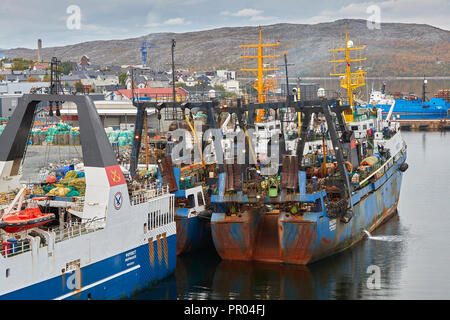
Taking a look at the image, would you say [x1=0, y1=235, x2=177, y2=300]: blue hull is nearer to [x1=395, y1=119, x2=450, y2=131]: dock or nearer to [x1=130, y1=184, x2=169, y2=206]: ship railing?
[x1=130, y1=184, x2=169, y2=206]: ship railing

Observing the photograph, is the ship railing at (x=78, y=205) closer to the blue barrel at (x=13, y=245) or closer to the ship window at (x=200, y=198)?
the blue barrel at (x=13, y=245)

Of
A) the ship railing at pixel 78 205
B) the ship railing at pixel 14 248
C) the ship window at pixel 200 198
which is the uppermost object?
the ship railing at pixel 78 205

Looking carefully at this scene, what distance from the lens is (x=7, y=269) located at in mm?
19562

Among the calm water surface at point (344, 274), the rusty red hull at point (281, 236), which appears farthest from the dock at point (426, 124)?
the rusty red hull at point (281, 236)

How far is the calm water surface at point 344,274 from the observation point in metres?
28.0

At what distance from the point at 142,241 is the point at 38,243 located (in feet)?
19.3

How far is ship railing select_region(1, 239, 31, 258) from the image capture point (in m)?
19.9

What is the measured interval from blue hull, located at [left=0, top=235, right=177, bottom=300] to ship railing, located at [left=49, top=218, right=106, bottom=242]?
1156 mm

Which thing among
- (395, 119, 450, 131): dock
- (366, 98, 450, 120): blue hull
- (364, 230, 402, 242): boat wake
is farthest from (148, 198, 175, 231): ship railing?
(366, 98, 450, 120): blue hull

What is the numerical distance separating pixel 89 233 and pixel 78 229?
40 cm

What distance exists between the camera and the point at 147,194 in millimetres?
27156

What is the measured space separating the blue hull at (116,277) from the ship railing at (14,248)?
113cm

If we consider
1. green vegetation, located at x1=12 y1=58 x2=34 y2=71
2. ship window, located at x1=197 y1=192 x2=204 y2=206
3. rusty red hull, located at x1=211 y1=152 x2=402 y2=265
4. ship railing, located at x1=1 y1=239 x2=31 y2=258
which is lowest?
rusty red hull, located at x1=211 y1=152 x2=402 y2=265

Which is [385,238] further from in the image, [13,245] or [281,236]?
[13,245]
